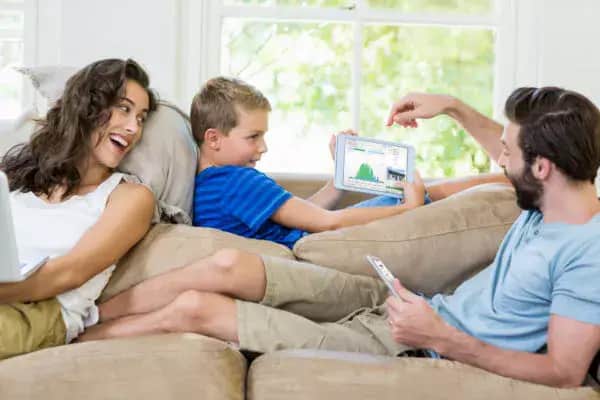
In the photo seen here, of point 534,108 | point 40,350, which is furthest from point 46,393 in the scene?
point 534,108

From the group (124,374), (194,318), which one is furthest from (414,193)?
(124,374)

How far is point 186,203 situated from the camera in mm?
2252

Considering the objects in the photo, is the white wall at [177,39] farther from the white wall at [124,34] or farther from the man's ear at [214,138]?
the man's ear at [214,138]

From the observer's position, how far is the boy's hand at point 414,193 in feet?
7.44

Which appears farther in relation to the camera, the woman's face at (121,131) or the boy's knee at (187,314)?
the woman's face at (121,131)

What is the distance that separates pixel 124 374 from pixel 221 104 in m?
0.91

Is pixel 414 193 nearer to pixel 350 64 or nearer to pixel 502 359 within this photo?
pixel 502 359

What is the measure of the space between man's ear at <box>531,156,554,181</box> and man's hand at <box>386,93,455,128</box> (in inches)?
27.3

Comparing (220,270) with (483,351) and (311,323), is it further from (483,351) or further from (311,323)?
(483,351)

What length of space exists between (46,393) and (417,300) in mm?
698

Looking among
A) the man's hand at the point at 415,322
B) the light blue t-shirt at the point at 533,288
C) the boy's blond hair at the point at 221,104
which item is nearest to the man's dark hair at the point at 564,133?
the light blue t-shirt at the point at 533,288

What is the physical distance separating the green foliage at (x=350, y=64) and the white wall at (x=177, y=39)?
142mm

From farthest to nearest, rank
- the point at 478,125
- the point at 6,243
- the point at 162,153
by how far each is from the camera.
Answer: the point at 478,125
the point at 162,153
the point at 6,243

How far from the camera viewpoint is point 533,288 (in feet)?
5.56
